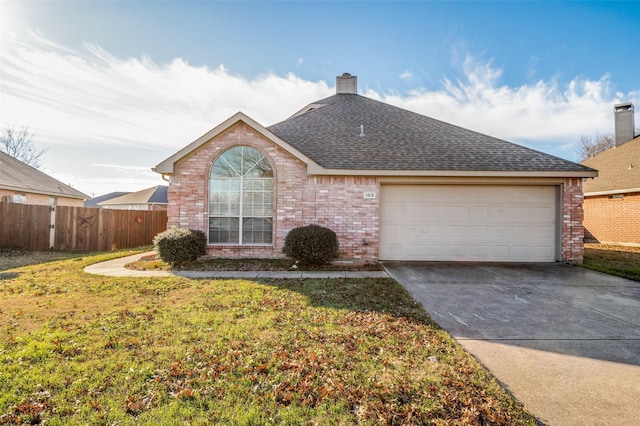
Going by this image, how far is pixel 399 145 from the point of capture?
10.7 metres

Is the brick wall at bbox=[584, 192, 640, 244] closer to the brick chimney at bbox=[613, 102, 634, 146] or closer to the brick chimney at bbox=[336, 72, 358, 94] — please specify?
the brick chimney at bbox=[613, 102, 634, 146]

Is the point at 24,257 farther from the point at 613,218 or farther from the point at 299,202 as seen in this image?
the point at 613,218

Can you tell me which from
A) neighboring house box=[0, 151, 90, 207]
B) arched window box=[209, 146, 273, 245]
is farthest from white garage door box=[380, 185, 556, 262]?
neighboring house box=[0, 151, 90, 207]

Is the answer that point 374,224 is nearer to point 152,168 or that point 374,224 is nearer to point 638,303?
point 638,303

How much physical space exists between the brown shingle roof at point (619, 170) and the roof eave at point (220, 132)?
15818 mm

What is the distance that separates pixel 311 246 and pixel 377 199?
113 inches

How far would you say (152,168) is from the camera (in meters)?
9.41

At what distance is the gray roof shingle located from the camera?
945 centimetres

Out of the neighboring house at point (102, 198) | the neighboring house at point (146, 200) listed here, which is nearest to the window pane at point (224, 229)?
the neighboring house at point (146, 200)

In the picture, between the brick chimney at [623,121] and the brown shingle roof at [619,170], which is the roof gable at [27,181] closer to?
the brown shingle roof at [619,170]

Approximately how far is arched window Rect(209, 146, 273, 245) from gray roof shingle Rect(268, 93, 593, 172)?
1761mm

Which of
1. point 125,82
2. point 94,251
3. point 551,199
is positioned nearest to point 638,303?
point 551,199

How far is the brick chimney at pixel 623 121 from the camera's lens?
17625mm

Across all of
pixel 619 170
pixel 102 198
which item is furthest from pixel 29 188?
pixel 102 198
